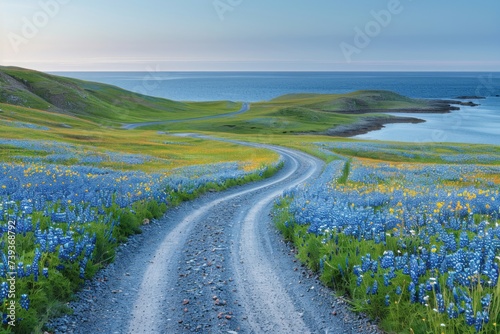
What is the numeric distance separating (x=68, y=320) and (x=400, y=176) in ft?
80.8

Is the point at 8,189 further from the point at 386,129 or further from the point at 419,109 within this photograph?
the point at 419,109

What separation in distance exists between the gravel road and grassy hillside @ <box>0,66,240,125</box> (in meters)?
96.6

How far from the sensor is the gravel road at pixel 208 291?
7582mm

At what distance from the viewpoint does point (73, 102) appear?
4454 inches

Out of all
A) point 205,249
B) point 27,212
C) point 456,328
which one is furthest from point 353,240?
point 27,212

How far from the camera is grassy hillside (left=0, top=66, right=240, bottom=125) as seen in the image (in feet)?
335

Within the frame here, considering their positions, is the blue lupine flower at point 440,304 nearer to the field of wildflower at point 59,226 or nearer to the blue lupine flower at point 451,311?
the blue lupine flower at point 451,311

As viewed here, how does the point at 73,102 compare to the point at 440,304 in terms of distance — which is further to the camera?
the point at 73,102

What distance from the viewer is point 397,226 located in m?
10.7

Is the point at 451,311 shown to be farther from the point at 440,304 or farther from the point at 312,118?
the point at 312,118

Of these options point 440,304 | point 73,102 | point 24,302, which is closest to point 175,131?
Result: point 73,102

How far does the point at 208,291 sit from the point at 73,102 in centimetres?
11728

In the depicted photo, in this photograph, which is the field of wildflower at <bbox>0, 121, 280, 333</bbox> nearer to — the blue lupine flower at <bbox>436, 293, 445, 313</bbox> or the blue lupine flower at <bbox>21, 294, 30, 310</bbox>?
the blue lupine flower at <bbox>21, 294, 30, 310</bbox>

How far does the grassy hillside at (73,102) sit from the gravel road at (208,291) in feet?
317
